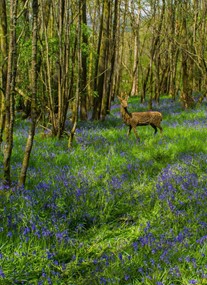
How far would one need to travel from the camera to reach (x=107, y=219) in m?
5.01

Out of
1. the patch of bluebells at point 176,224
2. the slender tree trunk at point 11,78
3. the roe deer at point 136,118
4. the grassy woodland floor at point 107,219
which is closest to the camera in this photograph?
the grassy woodland floor at point 107,219

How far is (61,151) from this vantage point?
8.15 m

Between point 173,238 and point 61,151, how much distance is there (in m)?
4.48

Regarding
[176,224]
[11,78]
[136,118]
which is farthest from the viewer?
[136,118]

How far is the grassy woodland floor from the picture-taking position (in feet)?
11.5

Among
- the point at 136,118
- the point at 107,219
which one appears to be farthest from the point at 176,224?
the point at 136,118

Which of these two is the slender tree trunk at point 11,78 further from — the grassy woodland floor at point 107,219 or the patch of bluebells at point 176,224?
the patch of bluebells at point 176,224

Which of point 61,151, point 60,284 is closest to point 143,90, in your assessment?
point 61,151

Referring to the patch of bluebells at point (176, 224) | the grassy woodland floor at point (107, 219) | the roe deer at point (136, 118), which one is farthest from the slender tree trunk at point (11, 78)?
the roe deer at point (136, 118)

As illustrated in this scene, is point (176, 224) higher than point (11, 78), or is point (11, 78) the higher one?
point (11, 78)

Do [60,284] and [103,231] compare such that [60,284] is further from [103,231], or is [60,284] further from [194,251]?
[194,251]

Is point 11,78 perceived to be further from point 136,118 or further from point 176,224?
point 136,118

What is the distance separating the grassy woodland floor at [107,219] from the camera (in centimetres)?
351

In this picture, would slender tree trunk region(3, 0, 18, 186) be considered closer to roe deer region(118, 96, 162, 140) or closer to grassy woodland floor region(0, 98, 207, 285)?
grassy woodland floor region(0, 98, 207, 285)
